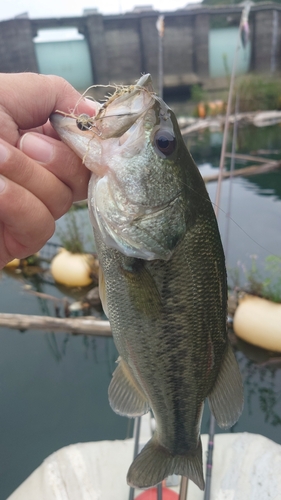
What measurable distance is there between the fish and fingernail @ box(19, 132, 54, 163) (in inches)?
2.5

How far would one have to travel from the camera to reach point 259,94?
18047 millimetres

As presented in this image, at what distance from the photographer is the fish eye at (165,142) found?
1.12 metres

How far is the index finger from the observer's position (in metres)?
1.08

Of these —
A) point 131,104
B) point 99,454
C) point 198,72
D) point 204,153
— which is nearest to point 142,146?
point 131,104

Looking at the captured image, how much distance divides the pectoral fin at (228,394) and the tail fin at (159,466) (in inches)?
9.4

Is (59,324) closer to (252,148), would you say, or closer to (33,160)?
(33,160)

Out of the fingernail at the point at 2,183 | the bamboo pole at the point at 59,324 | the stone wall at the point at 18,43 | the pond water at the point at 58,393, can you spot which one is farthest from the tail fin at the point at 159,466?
the stone wall at the point at 18,43

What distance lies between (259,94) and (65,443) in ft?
61.7

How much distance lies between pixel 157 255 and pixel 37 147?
0.51m

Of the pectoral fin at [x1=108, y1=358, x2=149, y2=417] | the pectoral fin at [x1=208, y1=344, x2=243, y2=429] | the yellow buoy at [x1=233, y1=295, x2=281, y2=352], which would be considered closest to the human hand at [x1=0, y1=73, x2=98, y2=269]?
the pectoral fin at [x1=108, y1=358, x2=149, y2=417]

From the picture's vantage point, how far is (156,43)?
1060 inches

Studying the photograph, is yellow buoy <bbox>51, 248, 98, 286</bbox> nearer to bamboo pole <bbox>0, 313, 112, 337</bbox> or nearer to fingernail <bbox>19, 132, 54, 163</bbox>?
bamboo pole <bbox>0, 313, 112, 337</bbox>

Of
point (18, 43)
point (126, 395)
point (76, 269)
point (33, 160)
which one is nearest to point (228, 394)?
point (126, 395)

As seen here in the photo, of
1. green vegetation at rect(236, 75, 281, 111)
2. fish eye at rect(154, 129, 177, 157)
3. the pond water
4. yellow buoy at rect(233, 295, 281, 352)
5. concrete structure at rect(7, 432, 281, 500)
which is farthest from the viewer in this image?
green vegetation at rect(236, 75, 281, 111)
